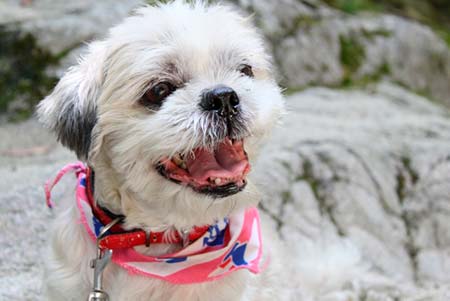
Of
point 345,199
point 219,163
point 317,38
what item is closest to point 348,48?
point 317,38

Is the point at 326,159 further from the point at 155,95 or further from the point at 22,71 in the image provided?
the point at 22,71

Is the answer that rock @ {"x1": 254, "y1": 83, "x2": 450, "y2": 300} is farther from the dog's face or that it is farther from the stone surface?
the dog's face

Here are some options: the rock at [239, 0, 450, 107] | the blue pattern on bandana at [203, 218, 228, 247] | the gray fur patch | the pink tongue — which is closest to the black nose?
the pink tongue

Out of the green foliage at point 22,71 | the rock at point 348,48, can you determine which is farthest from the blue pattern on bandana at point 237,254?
the rock at point 348,48

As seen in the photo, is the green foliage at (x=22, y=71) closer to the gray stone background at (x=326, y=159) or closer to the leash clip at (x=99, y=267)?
the gray stone background at (x=326, y=159)

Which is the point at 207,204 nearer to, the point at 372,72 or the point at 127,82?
the point at 127,82

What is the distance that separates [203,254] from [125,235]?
0.26 metres

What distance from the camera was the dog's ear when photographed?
1.98 metres

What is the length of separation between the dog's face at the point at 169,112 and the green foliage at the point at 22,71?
271cm

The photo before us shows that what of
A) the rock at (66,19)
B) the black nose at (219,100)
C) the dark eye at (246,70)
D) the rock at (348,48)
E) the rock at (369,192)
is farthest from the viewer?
the rock at (348,48)

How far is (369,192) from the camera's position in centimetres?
398

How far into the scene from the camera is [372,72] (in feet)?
20.0

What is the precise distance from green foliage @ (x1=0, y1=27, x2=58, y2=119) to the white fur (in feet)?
8.68

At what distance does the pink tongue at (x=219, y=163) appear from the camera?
191 centimetres
